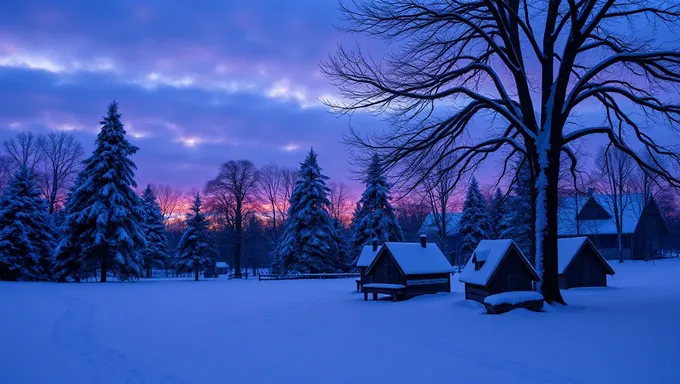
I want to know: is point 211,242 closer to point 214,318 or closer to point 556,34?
point 214,318

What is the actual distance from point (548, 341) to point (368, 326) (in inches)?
207

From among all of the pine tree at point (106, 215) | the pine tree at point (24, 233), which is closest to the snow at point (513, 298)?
the pine tree at point (106, 215)

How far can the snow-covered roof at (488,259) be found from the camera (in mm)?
16812

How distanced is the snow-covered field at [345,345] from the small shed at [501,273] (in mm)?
1708

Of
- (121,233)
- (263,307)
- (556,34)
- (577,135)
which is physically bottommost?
(263,307)

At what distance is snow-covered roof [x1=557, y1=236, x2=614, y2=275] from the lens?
25473 mm

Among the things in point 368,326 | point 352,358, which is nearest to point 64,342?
point 352,358

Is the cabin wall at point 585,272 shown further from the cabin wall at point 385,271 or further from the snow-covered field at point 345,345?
the cabin wall at point 385,271

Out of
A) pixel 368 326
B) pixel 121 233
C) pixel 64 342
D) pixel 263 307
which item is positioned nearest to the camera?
pixel 64 342

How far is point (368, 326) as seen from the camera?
13383mm

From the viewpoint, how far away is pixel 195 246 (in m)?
52.1

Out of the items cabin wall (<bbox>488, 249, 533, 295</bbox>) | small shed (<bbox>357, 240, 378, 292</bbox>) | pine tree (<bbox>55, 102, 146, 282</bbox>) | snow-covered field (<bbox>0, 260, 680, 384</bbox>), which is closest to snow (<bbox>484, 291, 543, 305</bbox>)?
snow-covered field (<bbox>0, 260, 680, 384</bbox>)

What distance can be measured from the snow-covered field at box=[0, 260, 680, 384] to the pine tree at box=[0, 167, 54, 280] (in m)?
21.5

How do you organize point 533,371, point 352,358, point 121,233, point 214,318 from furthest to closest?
point 121,233, point 214,318, point 352,358, point 533,371
